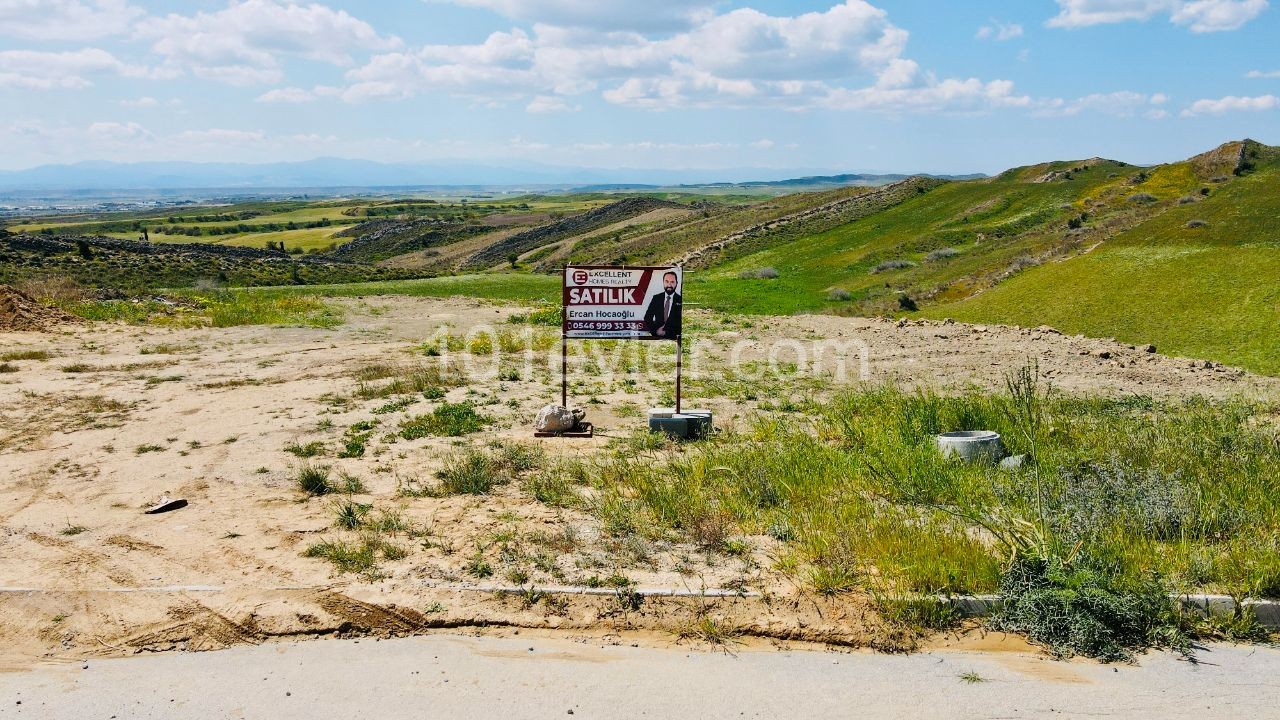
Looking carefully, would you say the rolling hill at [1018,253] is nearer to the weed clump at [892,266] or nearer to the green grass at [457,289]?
the weed clump at [892,266]

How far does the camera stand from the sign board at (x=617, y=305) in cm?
1311

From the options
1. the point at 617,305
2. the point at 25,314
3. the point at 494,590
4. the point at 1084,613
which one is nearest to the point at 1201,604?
the point at 1084,613

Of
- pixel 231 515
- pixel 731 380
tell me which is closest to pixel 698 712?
pixel 231 515

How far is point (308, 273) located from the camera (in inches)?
2250

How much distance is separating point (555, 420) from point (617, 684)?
719 centimetres

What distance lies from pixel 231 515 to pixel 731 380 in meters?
10.9

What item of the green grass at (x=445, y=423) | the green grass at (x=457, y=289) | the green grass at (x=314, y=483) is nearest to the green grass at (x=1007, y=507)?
the green grass at (x=314, y=483)

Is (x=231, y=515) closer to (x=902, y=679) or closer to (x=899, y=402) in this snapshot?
(x=902, y=679)

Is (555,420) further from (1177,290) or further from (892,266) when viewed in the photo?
(892,266)

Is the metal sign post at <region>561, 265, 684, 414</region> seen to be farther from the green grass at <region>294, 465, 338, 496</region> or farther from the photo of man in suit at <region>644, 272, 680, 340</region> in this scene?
the green grass at <region>294, 465, 338, 496</region>

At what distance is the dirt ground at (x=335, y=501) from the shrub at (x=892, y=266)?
1677 cm

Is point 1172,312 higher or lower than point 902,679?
higher

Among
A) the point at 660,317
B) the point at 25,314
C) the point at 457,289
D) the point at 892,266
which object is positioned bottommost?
the point at 457,289

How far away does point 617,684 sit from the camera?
5.44 m
